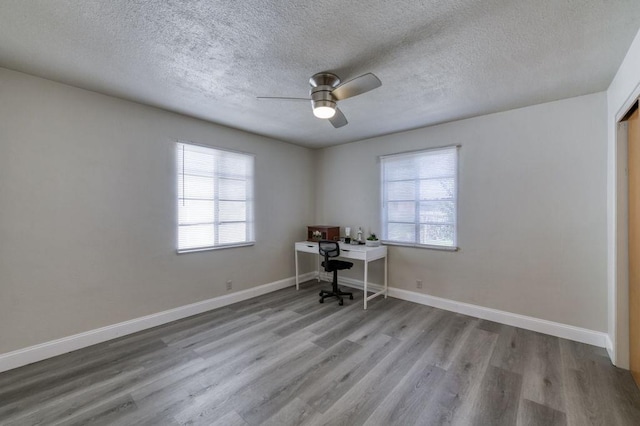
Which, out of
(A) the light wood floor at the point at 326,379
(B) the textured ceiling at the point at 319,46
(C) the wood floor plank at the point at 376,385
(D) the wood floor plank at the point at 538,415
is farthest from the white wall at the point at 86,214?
(D) the wood floor plank at the point at 538,415

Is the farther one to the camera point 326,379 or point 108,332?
point 108,332

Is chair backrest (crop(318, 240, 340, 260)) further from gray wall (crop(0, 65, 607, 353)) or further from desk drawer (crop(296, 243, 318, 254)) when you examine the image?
gray wall (crop(0, 65, 607, 353))

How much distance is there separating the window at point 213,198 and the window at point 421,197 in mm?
2228

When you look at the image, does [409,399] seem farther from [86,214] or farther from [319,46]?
[86,214]

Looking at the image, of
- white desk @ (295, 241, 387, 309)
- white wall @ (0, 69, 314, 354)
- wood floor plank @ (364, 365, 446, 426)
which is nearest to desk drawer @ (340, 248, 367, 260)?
white desk @ (295, 241, 387, 309)

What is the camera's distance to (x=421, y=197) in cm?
394

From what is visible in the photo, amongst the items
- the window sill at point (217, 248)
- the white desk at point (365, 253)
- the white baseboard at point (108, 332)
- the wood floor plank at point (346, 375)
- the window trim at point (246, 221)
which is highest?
the window trim at point (246, 221)

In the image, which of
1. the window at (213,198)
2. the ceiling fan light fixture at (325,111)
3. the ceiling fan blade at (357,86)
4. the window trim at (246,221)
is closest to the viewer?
the ceiling fan blade at (357,86)

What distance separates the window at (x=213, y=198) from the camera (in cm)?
350

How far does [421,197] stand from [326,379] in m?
2.76

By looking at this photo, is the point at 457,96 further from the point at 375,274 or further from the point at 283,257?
the point at 283,257

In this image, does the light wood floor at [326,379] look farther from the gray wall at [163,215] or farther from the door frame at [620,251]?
the gray wall at [163,215]

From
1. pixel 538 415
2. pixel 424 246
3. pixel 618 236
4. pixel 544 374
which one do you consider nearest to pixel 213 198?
pixel 424 246

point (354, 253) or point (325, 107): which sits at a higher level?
point (325, 107)
